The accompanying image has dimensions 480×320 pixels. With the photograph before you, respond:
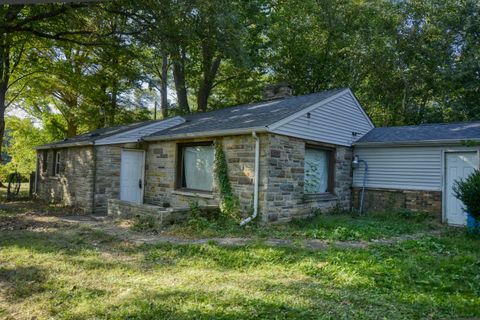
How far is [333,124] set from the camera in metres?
11.3

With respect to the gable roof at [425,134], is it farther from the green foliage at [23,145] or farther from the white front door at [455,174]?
the green foliage at [23,145]

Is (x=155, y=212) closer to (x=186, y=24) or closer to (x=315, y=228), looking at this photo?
(x=315, y=228)

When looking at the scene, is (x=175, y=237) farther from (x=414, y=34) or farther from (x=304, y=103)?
(x=414, y=34)

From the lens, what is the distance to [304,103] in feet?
35.1

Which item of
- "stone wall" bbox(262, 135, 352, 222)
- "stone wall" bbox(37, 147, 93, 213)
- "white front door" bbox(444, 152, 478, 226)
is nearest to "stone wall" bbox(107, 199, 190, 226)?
"stone wall" bbox(262, 135, 352, 222)

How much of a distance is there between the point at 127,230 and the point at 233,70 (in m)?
16.4

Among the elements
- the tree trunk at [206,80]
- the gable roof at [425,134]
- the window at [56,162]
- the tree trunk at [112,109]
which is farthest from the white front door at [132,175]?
the tree trunk at [112,109]

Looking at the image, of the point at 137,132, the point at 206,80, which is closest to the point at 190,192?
the point at 137,132

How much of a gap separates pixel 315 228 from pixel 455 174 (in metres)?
4.60

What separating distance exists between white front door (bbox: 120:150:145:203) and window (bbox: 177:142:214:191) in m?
2.02

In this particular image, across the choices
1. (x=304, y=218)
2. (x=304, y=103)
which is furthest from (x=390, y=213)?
(x=304, y=103)

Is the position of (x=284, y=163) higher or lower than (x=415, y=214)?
higher

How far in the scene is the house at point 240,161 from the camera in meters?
9.13

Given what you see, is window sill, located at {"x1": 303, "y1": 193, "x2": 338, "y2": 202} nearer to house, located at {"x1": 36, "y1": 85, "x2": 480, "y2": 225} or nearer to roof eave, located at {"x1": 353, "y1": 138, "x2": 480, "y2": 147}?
house, located at {"x1": 36, "y1": 85, "x2": 480, "y2": 225}
